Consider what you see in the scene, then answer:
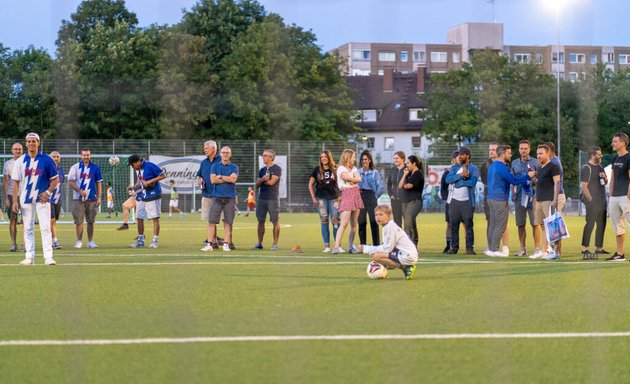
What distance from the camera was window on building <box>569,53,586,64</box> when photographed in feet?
449

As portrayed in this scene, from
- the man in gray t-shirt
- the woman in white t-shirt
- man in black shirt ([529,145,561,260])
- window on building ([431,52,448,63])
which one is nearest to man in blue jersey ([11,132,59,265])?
the man in gray t-shirt

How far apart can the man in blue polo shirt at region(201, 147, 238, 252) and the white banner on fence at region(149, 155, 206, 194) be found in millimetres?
34611

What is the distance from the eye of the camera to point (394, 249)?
12.4 m

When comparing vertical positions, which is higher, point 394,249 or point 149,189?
point 149,189

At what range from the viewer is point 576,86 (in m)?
78.9

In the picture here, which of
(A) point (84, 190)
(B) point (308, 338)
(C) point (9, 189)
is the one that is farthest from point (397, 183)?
(B) point (308, 338)

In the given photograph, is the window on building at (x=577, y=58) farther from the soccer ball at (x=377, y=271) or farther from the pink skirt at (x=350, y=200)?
the soccer ball at (x=377, y=271)

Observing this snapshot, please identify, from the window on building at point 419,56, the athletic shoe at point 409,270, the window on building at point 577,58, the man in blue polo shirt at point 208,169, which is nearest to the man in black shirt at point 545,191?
the athletic shoe at point 409,270

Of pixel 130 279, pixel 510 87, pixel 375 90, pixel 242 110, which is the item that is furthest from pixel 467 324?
pixel 375 90

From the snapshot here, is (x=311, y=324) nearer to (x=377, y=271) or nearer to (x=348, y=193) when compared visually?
(x=377, y=271)

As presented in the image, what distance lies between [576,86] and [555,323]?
240 feet

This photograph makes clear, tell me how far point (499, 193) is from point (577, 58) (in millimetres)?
125145

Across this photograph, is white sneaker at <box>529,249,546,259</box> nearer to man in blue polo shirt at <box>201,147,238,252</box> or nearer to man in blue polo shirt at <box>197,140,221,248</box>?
man in blue polo shirt at <box>201,147,238,252</box>

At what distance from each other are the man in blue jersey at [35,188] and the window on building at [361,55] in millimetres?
122564
